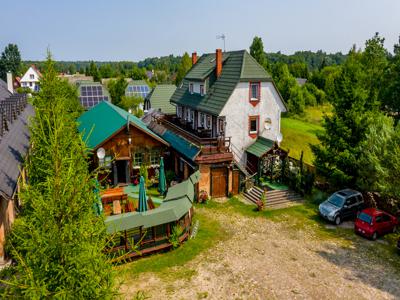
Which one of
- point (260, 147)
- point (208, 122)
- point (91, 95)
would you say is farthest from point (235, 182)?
point (91, 95)

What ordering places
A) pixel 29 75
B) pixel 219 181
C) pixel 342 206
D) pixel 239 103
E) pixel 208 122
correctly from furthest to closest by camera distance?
1. pixel 29 75
2. pixel 208 122
3. pixel 239 103
4. pixel 219 181
5. pixel 342 206

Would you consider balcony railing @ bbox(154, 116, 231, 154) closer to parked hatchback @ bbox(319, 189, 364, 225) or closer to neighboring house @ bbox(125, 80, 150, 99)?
parked hatchback @ bbox(319, 189, 364, 225)

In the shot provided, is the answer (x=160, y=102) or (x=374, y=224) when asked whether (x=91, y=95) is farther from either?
(x=374, y=224)

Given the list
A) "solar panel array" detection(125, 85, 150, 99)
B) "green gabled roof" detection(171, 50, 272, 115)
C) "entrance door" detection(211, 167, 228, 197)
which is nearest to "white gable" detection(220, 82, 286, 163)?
"green gabled roof" detection(171, 50, 272, 115)

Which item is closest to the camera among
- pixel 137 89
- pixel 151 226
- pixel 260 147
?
pixel 151 226

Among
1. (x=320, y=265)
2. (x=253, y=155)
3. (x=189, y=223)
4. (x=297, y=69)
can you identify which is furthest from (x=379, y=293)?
(x=297, y=69)

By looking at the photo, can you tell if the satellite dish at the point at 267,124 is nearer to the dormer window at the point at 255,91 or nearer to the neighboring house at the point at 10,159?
the dormer window at the point at 255,91
